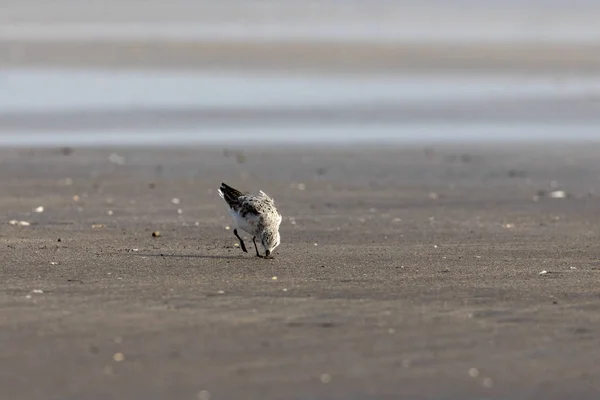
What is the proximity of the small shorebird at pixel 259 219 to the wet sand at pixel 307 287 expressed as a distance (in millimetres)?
210

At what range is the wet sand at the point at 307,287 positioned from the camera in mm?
6863

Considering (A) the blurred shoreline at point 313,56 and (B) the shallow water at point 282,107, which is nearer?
(B) the shallow water at point 282,107

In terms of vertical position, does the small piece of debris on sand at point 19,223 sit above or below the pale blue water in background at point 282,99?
below

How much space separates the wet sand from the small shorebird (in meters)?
0.21

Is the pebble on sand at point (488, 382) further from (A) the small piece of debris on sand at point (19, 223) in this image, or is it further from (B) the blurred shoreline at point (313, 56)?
(B) the blurred shoreline at point (313, 56)

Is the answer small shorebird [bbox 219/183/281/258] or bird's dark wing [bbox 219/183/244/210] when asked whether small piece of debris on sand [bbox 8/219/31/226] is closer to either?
bird's dark wing [bbox 219/183/244/210]

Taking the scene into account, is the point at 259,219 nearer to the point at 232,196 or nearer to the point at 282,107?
the point at 232,196

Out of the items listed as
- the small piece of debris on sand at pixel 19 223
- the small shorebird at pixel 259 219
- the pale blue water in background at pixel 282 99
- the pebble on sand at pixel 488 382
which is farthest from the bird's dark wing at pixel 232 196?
the pale blue water in background at pixel 282 99

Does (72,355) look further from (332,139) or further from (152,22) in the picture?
(152,22)

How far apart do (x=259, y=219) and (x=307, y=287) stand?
164 centimetres

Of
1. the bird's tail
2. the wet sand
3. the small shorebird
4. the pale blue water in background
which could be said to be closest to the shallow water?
the pale blue water in background

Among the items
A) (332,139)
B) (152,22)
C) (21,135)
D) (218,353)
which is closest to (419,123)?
(332,139)

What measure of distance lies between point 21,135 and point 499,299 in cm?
1375

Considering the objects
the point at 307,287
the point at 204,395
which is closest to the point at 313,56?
the point at 307,287
